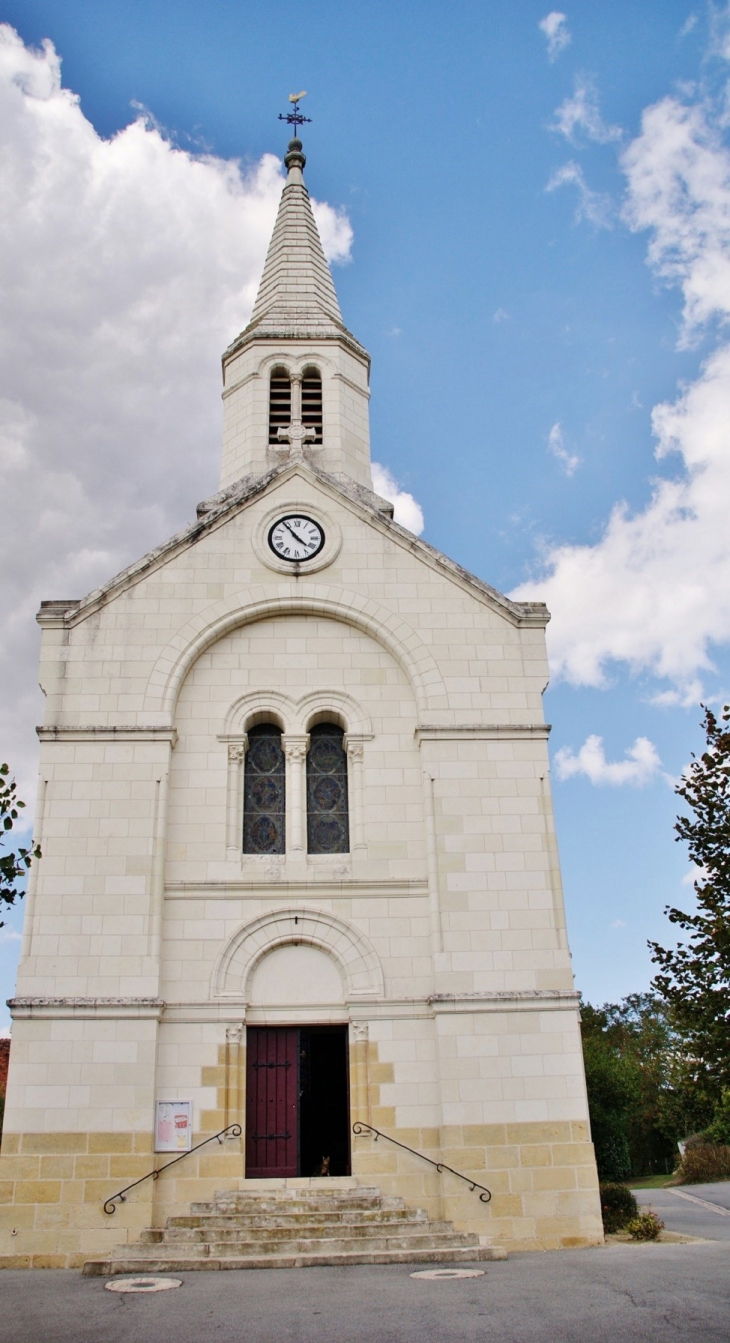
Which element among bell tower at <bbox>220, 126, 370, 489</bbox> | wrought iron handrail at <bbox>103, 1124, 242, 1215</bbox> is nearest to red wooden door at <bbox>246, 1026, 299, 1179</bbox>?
wrought iron handrail at <bbox>103, 1124, 242, 1215</bbox>

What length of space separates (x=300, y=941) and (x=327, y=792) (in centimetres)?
258

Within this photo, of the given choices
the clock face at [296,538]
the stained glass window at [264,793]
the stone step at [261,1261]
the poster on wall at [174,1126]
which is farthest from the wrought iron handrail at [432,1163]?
the clock face at [296,538]

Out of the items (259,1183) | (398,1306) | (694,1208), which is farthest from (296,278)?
(694,1208)

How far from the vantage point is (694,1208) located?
2614cm

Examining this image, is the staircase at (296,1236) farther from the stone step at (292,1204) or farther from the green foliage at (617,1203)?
the green foliage at (617,1203)

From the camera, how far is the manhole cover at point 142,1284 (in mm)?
11570

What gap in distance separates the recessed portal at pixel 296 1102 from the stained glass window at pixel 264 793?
2.97m

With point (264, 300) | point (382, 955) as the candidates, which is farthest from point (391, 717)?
point (264, 300)

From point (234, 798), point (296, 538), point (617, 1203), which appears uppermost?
point (296, 538)

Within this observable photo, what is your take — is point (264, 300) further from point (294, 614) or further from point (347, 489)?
point (294, 614)

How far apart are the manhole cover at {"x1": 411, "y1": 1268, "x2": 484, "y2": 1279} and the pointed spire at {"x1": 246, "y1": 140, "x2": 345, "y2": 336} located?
18.6 m

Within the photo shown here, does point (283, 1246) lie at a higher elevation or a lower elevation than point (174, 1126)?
lower

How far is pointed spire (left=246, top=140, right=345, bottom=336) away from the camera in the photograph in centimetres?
2444

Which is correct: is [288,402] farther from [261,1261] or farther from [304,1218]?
[261,1261]
